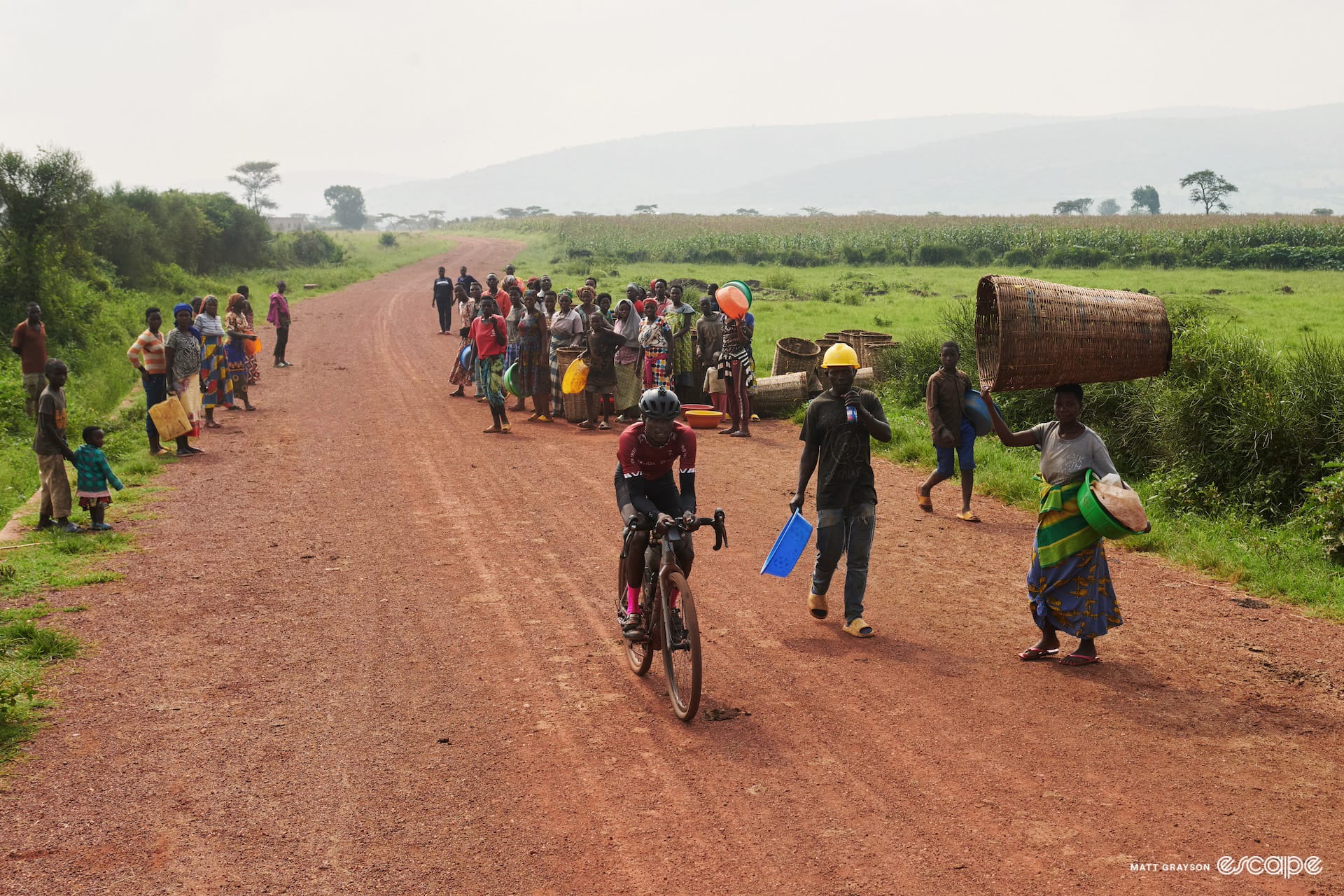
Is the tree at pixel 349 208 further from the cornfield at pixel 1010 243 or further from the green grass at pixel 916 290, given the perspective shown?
the green grass at pixel 916 290

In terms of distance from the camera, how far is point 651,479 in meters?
6.54

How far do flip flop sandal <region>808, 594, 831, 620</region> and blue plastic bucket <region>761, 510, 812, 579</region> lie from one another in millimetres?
577

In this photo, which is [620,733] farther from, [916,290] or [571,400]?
[916,290]

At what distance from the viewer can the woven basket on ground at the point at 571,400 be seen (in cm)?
1533

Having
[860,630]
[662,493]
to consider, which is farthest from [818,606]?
[662,493]

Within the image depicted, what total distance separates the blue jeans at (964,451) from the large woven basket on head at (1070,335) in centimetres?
327

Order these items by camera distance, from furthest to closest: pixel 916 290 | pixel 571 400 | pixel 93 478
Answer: pixel 916 290 → pixel 571 400 → pixel 93 478

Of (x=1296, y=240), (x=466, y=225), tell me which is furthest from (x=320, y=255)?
(x=466, y=225)

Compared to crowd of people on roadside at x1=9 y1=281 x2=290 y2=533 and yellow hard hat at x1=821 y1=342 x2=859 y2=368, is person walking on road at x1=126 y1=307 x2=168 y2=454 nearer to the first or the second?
crowd of people on roadside at x1=9 y1=281 x2=290 y2=533

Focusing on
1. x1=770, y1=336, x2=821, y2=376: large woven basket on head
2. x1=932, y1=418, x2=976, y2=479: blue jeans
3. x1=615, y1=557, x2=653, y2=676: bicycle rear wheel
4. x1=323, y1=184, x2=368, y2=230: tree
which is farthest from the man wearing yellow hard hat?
x1=323, y1=184, x2=368, y2=230: tree

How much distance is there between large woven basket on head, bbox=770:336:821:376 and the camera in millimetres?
16672

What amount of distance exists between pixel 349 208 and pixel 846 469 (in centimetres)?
16330

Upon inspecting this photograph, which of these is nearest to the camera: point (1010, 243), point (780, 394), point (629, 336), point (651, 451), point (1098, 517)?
point (1098, 517)

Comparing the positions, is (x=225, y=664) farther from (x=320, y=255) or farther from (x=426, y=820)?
(x=320, y=255)
